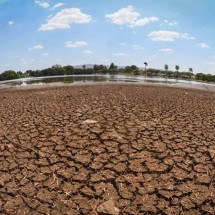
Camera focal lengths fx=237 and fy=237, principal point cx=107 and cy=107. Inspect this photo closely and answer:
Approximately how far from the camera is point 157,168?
366 cm

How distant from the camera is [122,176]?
342cm

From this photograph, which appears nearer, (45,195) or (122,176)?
(45,195)

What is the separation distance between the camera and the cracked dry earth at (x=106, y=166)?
286 cm

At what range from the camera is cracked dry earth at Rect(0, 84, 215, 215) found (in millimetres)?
2855

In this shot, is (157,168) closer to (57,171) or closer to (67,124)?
(57,171)

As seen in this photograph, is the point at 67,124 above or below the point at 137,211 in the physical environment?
above

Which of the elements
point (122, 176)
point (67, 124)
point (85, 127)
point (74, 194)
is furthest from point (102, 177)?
point (67, 124)

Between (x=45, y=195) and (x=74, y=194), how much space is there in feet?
1.20

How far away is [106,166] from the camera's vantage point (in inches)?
145

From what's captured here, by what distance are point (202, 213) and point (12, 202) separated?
2243mm

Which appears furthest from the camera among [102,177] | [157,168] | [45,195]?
[157,168]

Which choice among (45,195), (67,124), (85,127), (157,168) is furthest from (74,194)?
(67,124)

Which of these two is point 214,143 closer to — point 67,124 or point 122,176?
point 122,176

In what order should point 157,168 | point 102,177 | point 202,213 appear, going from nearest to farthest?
1. point 202,213
2. point 102,177
3. point 157,168
